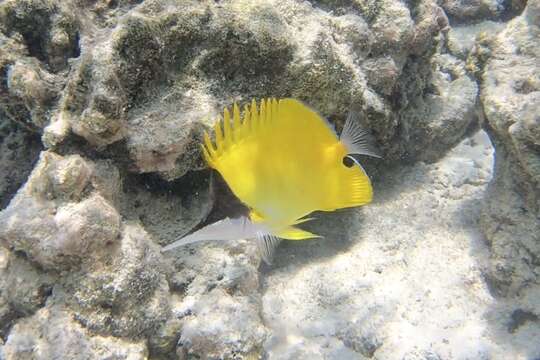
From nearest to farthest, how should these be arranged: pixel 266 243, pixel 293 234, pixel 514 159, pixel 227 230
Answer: pixel 227 230
pixel 293 234
pixel 266 243
pixel 514 159

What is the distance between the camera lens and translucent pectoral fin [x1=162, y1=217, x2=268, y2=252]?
5.17 feet

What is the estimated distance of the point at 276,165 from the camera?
1.63m

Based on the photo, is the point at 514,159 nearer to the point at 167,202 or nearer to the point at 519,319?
the point at 519,319

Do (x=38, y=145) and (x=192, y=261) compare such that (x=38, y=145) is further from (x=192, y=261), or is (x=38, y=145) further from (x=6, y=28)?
(x=192, y=261)

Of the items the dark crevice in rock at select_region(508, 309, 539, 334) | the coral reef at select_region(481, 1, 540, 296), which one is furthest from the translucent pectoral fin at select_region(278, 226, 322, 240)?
the dark crevice in rock at select_region(508, 309, 539, 334)

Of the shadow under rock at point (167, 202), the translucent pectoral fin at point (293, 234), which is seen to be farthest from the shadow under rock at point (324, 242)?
the translucent pectoral fin at point (293, 234)

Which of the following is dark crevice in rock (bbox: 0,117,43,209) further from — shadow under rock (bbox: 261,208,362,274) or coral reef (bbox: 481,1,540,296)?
coral reef (bbox: 481,1,540,296)

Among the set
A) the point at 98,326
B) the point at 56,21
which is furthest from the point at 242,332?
the point at 56,21

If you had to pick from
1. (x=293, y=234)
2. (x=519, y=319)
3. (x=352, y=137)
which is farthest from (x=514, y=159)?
(x=293, y=234)

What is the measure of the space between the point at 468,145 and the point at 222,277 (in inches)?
110

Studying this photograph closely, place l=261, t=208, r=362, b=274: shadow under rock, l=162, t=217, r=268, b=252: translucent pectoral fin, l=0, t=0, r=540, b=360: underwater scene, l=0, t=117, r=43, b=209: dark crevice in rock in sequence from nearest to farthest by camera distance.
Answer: l=162, t=217, r=268, b=252: translucent pectoral fin, l=0, t=0, r=540, b=360: underwater scene, l=0, t=117, r=43, b=209: dark crevice in rock, l=261, t=208, r=362, b=274: shadow under rock

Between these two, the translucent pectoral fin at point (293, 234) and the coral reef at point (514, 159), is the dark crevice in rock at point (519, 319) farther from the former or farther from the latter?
the translucent pectoral fin at point (293, 234)

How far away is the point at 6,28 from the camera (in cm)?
264

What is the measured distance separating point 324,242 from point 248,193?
6.14 feet
